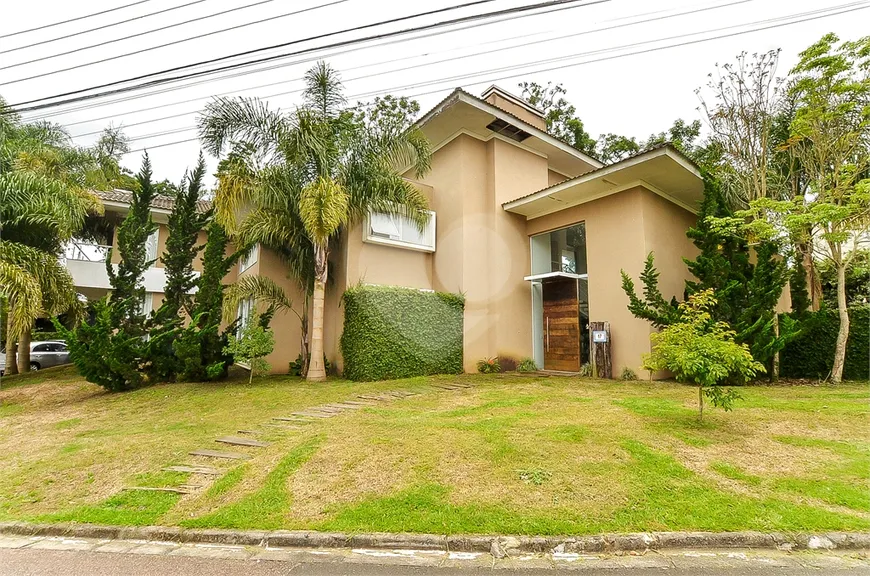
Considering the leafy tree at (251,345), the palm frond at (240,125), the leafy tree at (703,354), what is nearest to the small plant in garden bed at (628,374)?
the leafy tree at (703,354)

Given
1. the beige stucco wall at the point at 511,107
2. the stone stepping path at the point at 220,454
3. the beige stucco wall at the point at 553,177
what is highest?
the beige stucco wall at the point at 511,107

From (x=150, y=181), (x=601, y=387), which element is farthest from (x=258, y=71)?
(x=601, y=387)

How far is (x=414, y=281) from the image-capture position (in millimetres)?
13336

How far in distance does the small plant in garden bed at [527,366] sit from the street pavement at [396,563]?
978cm

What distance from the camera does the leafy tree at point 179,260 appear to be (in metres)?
11.1

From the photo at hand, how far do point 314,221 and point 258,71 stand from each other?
344cm

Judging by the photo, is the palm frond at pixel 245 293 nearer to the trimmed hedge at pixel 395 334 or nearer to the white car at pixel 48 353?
the trimmed hedge at pixel 395 334

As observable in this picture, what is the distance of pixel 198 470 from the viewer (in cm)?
494

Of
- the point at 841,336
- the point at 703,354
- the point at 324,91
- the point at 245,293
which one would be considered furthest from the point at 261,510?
the point at 841,336

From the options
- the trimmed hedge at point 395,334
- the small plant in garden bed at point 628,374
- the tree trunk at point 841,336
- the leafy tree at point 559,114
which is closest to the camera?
the tree trunk at point 841,336

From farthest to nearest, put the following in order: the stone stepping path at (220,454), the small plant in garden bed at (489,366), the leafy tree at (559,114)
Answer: the leafy tree at (559,114), the small plant in garden bed at (489,366), the stone stepping path at (220,454)

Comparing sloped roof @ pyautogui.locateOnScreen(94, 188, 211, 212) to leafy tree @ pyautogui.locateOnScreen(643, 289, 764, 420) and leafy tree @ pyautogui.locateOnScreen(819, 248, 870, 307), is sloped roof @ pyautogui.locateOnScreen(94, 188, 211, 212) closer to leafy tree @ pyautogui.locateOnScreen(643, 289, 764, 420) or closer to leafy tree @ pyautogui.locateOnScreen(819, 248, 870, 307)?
leafy tree @ pyautogui.locateOnScreen(643, 289, 764, 420)

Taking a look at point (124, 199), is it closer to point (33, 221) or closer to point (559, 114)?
point (33, 221)

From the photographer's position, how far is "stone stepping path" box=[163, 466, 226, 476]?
4.86 meters
